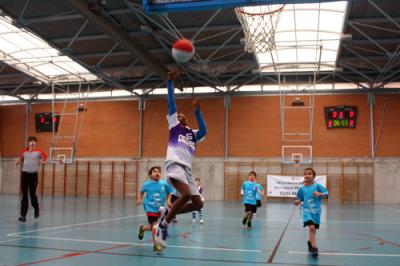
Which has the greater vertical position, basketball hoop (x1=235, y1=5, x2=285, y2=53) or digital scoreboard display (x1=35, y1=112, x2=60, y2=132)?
basketball hoop (x1=235, y1=5, x2=285, y2=53)

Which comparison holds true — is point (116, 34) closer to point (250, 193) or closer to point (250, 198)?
point (250, 193)

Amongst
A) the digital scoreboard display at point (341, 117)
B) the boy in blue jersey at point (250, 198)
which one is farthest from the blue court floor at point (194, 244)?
the digital scoreboard display at point (341, 117)

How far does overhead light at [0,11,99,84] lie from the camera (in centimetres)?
2400

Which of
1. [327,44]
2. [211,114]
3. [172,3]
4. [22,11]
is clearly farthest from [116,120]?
[172,3]

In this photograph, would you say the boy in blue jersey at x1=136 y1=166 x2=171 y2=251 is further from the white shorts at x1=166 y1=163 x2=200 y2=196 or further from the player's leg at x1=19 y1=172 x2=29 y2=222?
the player's leg at x1=19 y1=172 x2=29 y2=222

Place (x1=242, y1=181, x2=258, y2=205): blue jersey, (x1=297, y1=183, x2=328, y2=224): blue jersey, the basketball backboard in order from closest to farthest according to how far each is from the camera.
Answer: the basketball backboard < (x1=297, y1=183, x2=328, y2=224): blue jersey < (x1=242, y1=181, x2=258, y2=205): blue jersey

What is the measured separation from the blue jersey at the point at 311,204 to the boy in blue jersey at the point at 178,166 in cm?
276

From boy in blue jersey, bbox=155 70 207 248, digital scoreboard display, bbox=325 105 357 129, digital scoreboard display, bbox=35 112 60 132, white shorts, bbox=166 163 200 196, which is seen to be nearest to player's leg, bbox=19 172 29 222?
Result: boy in blue jersey, bbox=155 70 207 248

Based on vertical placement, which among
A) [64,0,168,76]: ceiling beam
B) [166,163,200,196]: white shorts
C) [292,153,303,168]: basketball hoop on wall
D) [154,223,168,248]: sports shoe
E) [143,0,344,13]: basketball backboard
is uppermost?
[64,0,168,76]: ceiling beam

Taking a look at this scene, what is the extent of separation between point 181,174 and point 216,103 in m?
24.7

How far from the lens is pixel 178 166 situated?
6.57 m

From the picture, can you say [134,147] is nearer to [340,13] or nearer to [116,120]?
[116,120]

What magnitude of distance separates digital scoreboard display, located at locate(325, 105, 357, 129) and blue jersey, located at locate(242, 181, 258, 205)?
16693 millimetres

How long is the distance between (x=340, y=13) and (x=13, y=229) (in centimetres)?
1662
